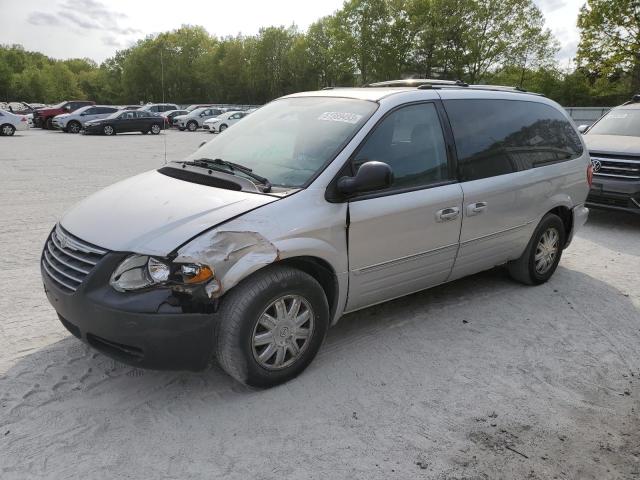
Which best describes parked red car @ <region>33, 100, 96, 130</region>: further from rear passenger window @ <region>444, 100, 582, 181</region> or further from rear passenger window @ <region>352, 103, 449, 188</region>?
rear passenger window @ <region>352, 103, 449, 188</region>

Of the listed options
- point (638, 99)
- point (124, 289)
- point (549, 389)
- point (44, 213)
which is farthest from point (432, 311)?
point (638, 99)

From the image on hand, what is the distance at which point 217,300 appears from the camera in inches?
119

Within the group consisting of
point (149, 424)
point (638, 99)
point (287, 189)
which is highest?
point (638, 99)

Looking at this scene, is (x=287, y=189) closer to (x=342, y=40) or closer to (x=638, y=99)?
(x=638, y=99)

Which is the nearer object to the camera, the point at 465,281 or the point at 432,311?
the point at 432,311

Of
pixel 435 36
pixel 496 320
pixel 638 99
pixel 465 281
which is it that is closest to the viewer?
pixel 496 320

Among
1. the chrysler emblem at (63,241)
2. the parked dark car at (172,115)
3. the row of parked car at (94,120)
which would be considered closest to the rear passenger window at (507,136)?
the chrysler emblem at (63,241)

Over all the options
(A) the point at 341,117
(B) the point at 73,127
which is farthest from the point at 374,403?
(B) the point at 73,127

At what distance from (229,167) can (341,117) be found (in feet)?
2.89

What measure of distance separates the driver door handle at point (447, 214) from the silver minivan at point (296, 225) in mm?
12

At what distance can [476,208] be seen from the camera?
439cm

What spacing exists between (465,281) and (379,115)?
2.37 m

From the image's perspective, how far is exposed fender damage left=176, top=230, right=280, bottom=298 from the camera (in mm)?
2980

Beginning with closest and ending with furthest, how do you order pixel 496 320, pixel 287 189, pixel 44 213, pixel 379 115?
1. pixel 287 189
2. pixel 379 115
3. pixel 496 320
4. pixel 44 213
